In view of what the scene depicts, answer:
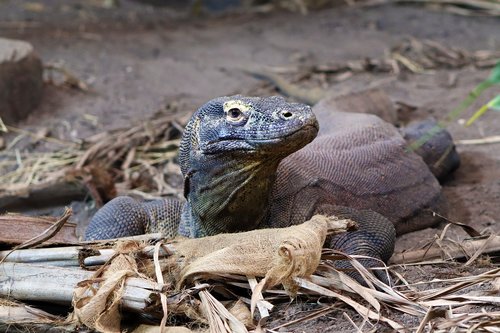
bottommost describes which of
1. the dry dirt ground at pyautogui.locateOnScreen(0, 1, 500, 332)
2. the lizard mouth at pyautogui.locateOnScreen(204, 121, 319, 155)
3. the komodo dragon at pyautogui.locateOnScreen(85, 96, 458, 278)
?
the dry dirt ground at pyautogui.locateOnScreen(0, 1, 500, 332)

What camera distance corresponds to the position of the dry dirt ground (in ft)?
20.1

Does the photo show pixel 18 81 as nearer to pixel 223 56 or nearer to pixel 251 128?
pixel 223 56

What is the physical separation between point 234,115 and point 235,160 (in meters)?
0.20

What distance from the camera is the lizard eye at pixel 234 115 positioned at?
3.38 meters

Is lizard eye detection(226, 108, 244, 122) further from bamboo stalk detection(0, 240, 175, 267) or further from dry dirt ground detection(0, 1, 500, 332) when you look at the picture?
dry dirt ground detection(0, 1, 500, 332)

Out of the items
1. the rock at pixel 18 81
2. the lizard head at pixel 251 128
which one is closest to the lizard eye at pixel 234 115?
the lizard head at pixel 251 128

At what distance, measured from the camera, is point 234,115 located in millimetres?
3410

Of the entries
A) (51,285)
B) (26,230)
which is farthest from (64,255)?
(26,230)

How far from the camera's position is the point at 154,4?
1270 cm

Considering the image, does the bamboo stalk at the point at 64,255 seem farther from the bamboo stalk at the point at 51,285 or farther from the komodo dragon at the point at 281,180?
the komodo dragon at the point at 281,180

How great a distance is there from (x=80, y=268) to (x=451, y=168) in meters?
3.30

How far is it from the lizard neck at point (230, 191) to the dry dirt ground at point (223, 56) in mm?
1077

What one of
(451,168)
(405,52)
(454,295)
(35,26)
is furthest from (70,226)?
(35,26)

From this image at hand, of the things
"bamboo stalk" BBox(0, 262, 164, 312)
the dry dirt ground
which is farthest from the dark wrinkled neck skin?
the dry dirt ground
